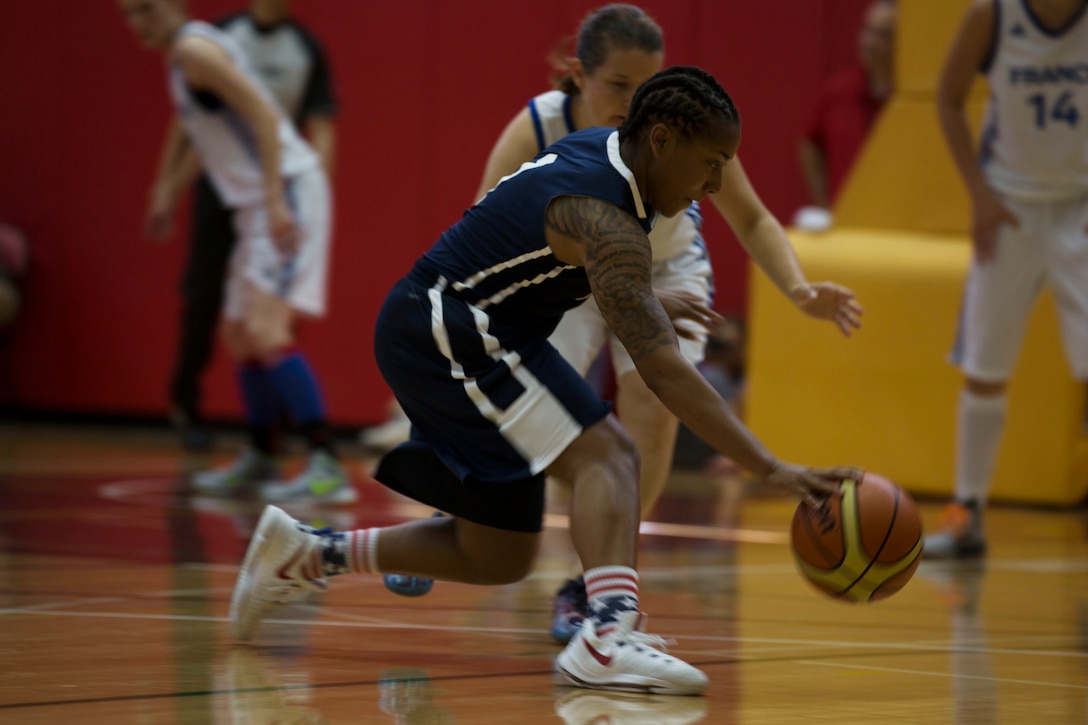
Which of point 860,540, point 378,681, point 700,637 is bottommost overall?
point 700,637

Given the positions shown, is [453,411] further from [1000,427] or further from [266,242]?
[266,242]

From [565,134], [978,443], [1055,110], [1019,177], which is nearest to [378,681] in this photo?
[565,134]

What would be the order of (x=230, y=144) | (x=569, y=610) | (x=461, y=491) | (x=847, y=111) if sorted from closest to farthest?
1. (x=461, y=491)
2. (x=569, y=610)
3. (x=230, y=144)
4. (x=847, y=111)

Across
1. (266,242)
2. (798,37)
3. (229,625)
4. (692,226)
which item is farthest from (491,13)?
(229,625)

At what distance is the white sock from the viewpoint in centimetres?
559

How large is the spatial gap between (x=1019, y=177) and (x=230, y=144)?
3.10m

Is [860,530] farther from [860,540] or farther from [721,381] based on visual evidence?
[721,381]

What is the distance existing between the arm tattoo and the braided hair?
188mm

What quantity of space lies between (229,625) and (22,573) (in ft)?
3.51

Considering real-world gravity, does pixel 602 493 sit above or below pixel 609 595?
above

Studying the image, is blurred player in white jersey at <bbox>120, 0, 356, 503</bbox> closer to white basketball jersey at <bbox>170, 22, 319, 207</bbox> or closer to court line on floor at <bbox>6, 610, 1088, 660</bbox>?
white basketball jersey at <bbox>170, 22, 319, 207</bbox>

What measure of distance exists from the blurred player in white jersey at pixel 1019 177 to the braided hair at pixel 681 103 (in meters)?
2.69

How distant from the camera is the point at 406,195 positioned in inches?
379

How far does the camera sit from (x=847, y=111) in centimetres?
812
